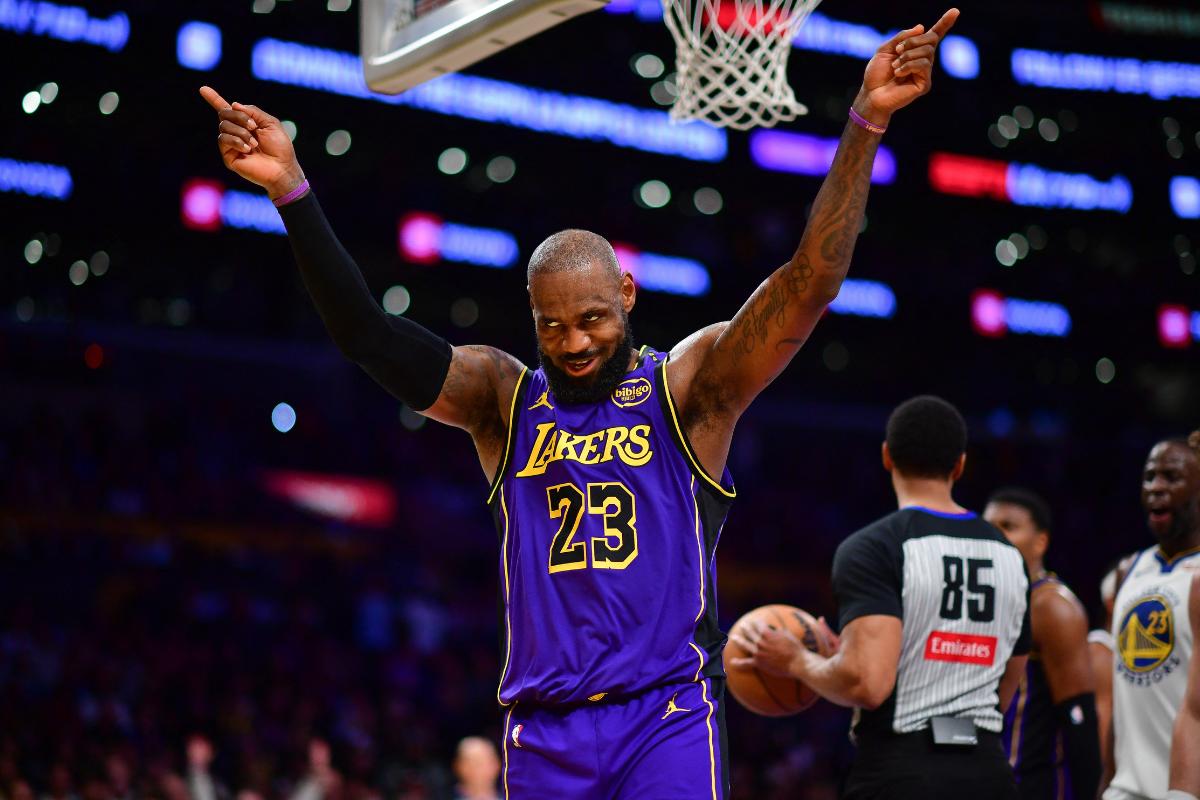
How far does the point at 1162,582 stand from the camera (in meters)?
5.09

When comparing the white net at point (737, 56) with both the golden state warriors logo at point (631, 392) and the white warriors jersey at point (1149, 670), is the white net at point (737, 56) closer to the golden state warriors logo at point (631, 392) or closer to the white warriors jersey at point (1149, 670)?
the golden state warriors logo at point (631, 392)

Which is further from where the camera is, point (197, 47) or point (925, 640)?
point (197, 47)

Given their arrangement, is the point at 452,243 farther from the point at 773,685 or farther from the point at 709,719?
the point at 709,719

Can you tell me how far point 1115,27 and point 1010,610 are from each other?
17.9m

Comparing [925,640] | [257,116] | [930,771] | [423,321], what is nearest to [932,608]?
[925,640]

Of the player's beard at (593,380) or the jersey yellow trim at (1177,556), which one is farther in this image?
the jersey yellow trim at (1177,556)

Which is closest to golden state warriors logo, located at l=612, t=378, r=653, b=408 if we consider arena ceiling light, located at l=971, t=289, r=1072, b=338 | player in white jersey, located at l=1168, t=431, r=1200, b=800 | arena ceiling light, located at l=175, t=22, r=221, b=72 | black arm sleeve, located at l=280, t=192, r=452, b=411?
black arm sleeve, located at l=280, t=192, r=452, b=411

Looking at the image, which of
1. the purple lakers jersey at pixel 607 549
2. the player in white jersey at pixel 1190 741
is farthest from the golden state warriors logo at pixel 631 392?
the player in white jersey at pixel 1190 741

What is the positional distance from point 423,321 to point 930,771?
17.0 meters

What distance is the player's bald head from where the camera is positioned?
335 centimetres

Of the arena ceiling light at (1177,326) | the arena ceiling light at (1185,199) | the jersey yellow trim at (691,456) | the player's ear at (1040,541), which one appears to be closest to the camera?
the jersey yellow trim at (691,456)

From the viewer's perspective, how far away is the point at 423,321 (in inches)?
805

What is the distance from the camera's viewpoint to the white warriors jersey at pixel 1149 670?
492 centimetres

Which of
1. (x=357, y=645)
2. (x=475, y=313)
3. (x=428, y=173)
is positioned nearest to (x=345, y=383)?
(x=475, y=313)
